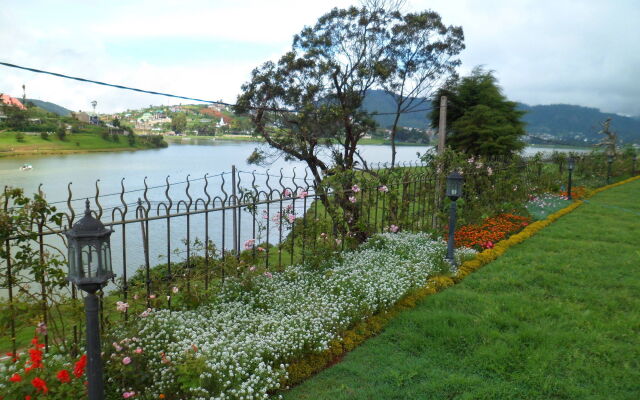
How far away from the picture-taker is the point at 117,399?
268 cm

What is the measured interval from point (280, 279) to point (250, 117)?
303 inches

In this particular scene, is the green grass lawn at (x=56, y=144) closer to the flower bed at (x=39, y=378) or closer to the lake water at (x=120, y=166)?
the lake water at (x=120, y=166)

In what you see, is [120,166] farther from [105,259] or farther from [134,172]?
[105,259]

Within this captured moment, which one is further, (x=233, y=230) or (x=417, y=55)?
(x=417, y=55)

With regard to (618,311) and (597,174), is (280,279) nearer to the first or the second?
(618,311)

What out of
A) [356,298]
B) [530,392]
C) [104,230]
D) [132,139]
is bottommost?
[530,392]

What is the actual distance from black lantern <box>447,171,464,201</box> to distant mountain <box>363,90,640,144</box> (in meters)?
6.70

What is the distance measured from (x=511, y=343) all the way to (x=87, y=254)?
3310mm

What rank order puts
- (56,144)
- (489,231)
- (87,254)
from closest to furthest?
(87,254), (489,231), (56,144)

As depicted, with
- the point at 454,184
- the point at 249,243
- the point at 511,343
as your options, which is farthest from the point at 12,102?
the point at 511,343

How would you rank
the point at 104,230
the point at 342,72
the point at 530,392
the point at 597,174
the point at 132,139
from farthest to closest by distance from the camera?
the point at 597,174 → the point at 342,72 → the point at 132,139 → the point at 530,392 → the point at 104,230

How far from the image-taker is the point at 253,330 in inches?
134

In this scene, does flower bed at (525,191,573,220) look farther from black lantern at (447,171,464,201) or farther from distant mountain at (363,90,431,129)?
black lantern at (447,171,464,201)

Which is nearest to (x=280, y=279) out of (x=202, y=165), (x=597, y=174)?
(x=202, y=165)
